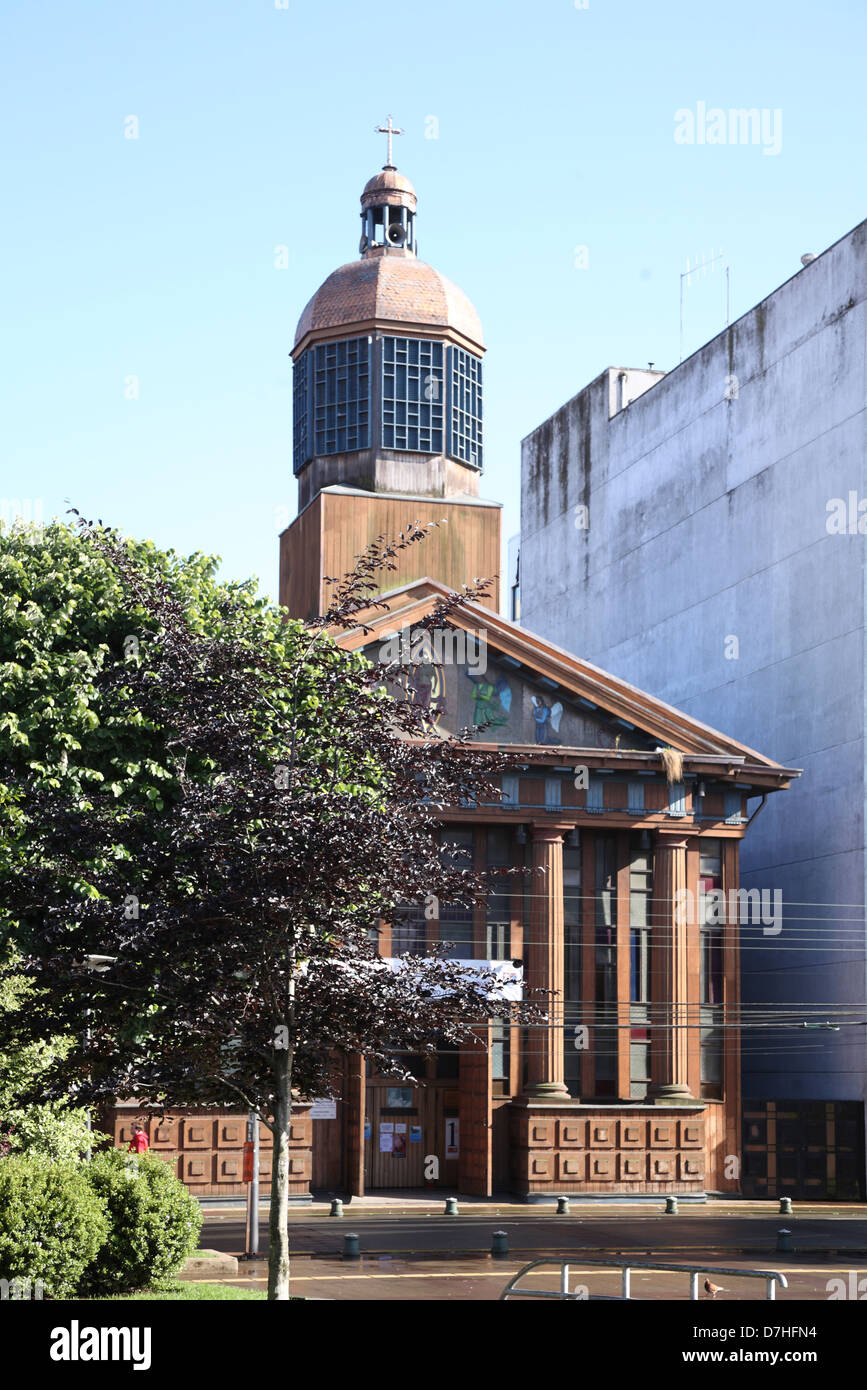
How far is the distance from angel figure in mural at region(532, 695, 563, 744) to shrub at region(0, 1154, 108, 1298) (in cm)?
2692

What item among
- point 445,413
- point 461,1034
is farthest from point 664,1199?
point 461,1034

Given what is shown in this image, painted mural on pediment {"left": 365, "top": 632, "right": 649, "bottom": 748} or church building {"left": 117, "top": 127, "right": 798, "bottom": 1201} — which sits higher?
painted mural on pediment {"left": 365, "top": 632, "right": 649, "bottom": 748}

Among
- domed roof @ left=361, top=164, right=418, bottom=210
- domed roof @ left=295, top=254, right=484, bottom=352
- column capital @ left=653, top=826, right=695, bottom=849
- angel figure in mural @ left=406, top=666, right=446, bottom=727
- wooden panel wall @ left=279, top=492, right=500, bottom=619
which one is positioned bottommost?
column capital @ left=653, top=826, right=695, bottom=849

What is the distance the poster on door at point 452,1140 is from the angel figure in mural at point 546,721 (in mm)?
10376

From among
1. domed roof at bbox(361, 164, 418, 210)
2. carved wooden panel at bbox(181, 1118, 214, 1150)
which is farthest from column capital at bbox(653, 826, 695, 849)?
domed roof at bbox(361, 164, 418, 210)

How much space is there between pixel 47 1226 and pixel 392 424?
36303 millimetres

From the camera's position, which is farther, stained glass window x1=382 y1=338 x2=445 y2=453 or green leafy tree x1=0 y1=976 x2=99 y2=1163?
stained glass window x1=382 y1=338 x2=445 y2=453

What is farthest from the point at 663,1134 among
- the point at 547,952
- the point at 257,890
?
the point at 257,890

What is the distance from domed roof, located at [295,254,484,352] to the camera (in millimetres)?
53406

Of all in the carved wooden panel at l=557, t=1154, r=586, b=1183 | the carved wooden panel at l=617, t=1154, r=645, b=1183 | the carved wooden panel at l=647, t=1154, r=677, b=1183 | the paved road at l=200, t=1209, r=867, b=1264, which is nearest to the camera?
the paved road at l=200, t=1209, r=867, b=1264

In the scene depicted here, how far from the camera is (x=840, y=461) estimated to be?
2046 inches

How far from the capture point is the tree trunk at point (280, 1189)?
58.7ft

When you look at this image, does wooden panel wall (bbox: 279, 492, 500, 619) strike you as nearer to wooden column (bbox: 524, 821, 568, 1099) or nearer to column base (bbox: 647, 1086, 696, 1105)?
wooden column (bbox: 524, 821, 568, 1099)

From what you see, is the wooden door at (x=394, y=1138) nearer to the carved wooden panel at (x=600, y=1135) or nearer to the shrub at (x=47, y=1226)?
the carved wooden panel at (x=600, y=1135)
